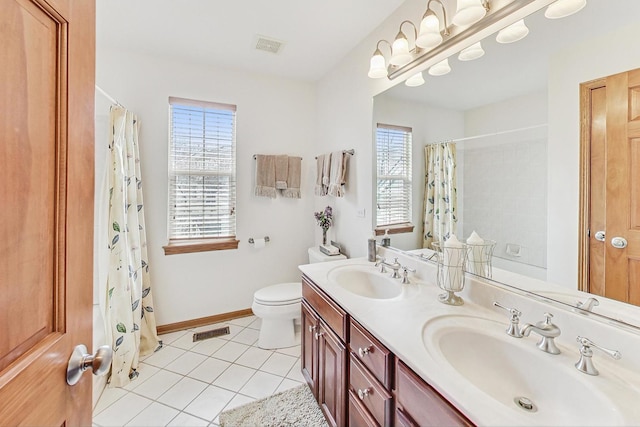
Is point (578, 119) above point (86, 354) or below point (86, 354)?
above

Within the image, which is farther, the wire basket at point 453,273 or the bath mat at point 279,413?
the bath mat at point 279,413

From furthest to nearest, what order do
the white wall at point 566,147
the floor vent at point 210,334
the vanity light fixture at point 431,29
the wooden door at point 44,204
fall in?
the floor vent at point 210,334 → the vanity light fixture at point 431,29 → the white wall at point 566,147 → the wooden door at point 44,204

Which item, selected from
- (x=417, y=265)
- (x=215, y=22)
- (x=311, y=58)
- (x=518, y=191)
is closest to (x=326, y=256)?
(x=417, y=265)

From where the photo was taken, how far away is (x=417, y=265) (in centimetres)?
165

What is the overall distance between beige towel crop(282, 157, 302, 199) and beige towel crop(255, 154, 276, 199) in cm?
15

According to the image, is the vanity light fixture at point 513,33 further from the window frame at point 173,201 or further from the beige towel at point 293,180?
the window frame at point 173,201

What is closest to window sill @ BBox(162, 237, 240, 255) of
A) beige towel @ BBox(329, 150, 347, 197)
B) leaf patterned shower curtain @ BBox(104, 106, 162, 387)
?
leaf patterned shower curtain @ BBox(104, 106, 162, 387)

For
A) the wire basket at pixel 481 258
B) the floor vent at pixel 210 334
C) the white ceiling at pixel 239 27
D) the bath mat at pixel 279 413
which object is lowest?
the bath mat at pixel 279 413

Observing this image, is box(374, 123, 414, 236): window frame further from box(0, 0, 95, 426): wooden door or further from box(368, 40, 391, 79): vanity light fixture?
box(0, 0, 95, 426): wooden door

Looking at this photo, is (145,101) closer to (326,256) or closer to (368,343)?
(326,256)

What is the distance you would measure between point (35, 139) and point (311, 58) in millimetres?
2349

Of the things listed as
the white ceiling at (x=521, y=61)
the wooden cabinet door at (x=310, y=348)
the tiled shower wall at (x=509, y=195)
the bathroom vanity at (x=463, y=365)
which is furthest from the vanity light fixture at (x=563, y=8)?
the wooden cabinet door at (x=310, y=348)

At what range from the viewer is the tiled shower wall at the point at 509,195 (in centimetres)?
110

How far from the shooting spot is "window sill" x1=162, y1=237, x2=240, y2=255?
248 centimetres
